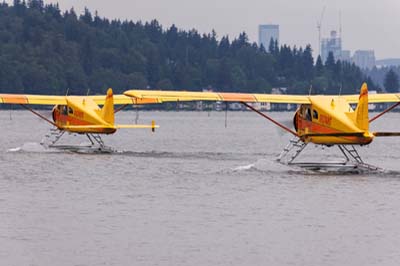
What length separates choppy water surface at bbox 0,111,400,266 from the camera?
22109mm

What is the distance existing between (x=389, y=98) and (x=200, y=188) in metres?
9.88

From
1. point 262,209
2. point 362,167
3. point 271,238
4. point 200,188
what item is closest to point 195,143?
point 362,167

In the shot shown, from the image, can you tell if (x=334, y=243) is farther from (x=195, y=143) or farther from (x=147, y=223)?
(x=195, y=143)

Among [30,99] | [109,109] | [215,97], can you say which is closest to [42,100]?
[30,99]

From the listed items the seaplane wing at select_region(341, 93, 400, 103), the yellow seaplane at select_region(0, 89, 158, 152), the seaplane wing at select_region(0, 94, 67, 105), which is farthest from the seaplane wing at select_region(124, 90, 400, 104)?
the seaplane wing at select_region(0, 94, 67, 105)

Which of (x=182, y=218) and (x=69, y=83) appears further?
(x=69, y=83)

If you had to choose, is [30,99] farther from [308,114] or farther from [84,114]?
[308,114]

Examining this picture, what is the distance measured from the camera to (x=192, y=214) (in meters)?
27.2

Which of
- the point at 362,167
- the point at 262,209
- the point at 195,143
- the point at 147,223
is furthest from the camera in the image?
the point at 195,143

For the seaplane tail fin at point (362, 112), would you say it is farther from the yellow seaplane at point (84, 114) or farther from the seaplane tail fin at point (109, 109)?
the seaplane tail fin at point (109, 109)

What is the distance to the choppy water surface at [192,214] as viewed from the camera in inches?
870

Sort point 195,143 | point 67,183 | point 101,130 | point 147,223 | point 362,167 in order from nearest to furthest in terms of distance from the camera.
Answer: point 147,223 < point 67,183 < point 362,167 < point 101,130 < point 195,143

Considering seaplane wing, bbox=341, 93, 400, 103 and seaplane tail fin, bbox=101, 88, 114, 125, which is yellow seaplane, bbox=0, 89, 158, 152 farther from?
seaplane wing, bbox=341, 93, 400, 103

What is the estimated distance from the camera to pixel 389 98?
4028 centimetres
